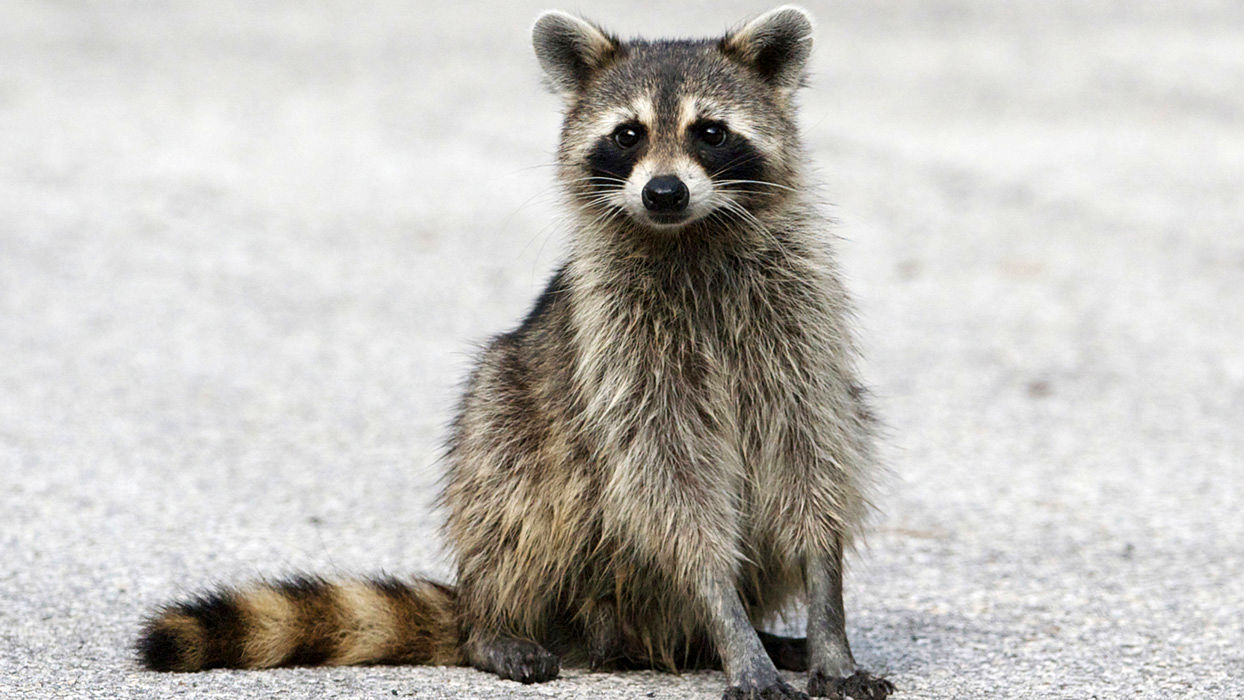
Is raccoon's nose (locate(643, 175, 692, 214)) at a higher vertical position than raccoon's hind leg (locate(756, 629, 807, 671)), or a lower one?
higher

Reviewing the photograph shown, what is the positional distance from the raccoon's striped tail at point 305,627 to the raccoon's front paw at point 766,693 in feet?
3.05

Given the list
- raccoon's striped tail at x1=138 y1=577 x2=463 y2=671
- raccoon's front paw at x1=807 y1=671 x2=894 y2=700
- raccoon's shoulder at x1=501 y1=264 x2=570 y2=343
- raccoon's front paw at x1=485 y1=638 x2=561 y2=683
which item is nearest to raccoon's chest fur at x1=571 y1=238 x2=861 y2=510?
raccoon's shoulder at x1=501 y1=264 x2=570 y2=343

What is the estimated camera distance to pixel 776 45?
4195 mm

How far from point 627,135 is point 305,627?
1.59 metres

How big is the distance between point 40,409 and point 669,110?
447 cm

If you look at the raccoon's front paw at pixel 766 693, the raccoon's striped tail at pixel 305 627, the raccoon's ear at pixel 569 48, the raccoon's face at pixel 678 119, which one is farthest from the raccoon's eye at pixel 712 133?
the raccoon's striped tail at pixel 305 627

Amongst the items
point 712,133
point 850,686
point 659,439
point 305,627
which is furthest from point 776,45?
point 305,627

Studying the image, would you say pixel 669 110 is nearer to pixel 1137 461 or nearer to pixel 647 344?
pixel 647 344

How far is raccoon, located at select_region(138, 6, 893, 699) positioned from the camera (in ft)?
12.8

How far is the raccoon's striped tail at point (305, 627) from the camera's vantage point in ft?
12.8

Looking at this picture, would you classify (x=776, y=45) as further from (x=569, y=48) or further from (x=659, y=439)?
(x=659, y=439)

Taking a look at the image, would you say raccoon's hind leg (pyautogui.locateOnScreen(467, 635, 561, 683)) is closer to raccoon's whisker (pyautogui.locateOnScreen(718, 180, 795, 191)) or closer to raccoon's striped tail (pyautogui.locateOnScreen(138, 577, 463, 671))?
raccoon's striped tail (pyautogui.locateOnScreen(138, 577, 463, 671))

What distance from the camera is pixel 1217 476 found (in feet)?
21.6

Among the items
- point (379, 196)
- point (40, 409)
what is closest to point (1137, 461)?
point (40, 409)
